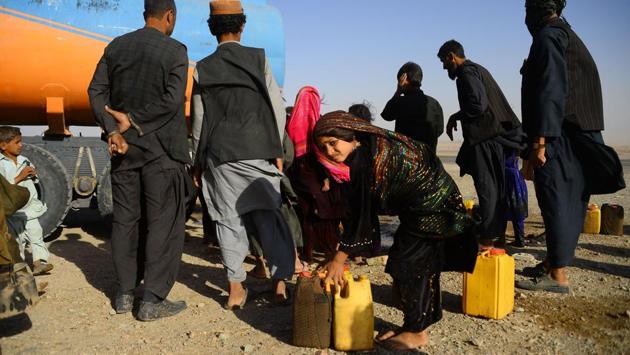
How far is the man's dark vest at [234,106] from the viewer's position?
355 centimetres

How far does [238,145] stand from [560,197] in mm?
2303

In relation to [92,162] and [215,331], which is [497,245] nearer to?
[215,331]

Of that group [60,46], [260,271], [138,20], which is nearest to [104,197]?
[60,46]

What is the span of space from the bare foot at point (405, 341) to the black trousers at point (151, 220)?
4.98ft

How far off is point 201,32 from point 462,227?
13.6 ft

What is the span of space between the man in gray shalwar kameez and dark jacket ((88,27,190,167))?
0.20 m

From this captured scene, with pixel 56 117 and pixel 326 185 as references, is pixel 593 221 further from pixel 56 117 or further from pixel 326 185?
pixel 56 117

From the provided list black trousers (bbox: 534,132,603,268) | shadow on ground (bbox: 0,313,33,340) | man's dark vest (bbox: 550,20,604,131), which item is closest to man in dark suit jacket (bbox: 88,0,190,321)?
shadow on ground (bbox: 0,313,33,340)

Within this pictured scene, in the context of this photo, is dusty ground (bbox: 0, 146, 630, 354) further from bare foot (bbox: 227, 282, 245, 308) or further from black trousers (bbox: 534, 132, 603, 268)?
black trousers (bbox: 534, 132, 603, 268)

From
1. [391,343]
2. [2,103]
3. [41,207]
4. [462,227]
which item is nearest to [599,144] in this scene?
[462,227]

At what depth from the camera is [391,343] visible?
287 cm

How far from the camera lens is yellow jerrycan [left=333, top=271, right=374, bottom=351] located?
112 inches

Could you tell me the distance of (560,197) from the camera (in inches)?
150

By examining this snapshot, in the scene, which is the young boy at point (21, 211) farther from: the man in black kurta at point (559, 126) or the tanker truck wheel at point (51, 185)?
the man in black kurta at point (559, 126)
